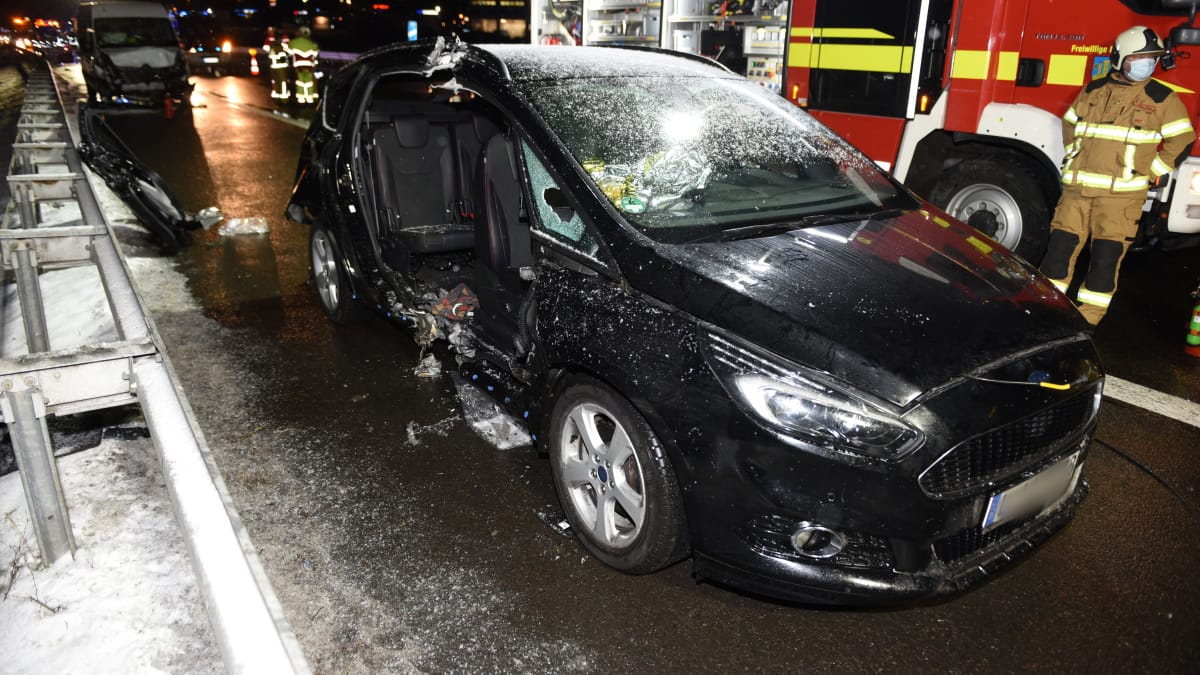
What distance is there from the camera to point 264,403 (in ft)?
14.3

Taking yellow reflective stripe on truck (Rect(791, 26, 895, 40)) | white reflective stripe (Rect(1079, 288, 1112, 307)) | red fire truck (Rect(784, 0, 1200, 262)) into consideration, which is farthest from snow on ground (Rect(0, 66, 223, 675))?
yellow reflective stripe on truck (Rect(791, 26, 895, 40))

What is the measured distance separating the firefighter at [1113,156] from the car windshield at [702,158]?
217 cm

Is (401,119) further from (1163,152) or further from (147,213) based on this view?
(1163,152)

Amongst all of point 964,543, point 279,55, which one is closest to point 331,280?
point 964,543

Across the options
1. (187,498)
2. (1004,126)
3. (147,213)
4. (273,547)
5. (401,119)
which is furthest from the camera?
(147,213)

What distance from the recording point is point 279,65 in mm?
18328

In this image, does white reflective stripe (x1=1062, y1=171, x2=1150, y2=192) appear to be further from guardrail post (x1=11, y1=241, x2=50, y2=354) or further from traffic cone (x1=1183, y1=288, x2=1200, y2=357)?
guardrail post (x1=11, y1=241, x2=50, y2=354)

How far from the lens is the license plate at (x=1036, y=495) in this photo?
8.30 feet

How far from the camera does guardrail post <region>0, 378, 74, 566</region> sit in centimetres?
250

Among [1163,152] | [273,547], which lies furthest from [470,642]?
[1163,152]

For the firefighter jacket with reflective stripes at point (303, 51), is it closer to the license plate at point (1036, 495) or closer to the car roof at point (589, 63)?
the car roof at point (589, 63)

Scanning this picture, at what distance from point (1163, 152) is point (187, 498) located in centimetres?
550

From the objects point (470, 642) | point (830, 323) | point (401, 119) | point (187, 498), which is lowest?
point (470, 642)

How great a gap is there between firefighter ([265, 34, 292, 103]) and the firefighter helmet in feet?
55.4
